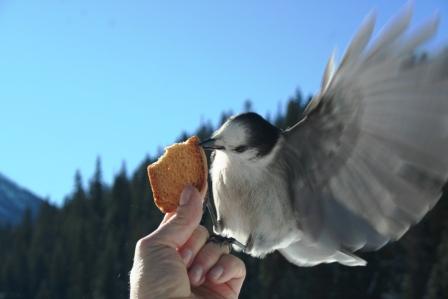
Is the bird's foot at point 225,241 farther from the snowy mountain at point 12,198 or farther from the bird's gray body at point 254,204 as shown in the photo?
the snowy mountain at point 12,198

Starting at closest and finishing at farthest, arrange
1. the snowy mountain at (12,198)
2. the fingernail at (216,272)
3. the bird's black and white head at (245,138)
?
the fingernail at (216,272) → the bird's black and white head at (245,138) → the snowy mountain at (12,198)

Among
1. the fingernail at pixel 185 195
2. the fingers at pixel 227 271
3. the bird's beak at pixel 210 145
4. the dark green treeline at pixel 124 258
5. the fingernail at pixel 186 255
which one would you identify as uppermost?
the bird's beak at pixel 210 145

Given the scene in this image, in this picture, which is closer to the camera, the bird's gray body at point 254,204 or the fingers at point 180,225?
the fingers at point 180,225

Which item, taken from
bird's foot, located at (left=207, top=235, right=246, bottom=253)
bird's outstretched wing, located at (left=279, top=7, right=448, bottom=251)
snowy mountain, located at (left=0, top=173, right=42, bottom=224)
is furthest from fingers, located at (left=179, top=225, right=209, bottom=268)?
snowy mountain, located at (left=0, top=173, right=42, bottom=224)

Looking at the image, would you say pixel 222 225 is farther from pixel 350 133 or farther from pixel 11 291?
pixel 11 291

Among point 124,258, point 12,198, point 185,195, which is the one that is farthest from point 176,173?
point 12,198

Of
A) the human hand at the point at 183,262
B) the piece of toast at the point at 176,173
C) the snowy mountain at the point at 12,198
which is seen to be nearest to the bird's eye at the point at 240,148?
the piece of toast at the point at 176,173

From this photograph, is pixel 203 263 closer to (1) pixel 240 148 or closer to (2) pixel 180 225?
(2) pixel 180 225

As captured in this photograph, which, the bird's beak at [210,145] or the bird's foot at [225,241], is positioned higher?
the bird's beak at [210,145]
